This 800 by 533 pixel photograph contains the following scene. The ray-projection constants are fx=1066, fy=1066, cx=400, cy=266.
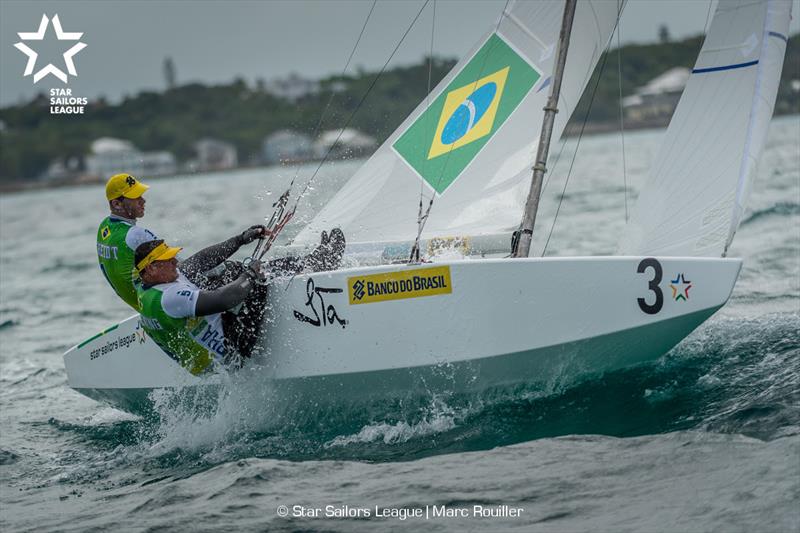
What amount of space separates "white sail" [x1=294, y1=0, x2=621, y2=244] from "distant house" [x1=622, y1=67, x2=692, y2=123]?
113ft

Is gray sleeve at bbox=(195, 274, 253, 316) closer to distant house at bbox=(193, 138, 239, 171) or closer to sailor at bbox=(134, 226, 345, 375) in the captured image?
sailor at bbox=(134, 226, 345, 375)

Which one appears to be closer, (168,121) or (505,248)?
(505,248)

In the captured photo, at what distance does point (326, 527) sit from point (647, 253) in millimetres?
2341

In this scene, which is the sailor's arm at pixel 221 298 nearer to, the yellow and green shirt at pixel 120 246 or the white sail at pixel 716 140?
the yellow and green shirt at pixel 120 246

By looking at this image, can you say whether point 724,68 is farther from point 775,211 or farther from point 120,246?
point 775,211

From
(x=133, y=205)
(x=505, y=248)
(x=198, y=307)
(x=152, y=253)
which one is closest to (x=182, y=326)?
(x=198, y=307)

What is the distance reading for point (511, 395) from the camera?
16.3ft

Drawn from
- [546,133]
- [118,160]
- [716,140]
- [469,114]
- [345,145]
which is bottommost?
[716,140]

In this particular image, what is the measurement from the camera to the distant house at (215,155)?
63344 mm

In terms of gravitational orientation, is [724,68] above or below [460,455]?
above

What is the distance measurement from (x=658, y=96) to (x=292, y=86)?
45.3m

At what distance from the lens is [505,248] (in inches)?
228

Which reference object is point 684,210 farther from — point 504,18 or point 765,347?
point 504,18

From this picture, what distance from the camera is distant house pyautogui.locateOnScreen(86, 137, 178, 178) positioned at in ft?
204
